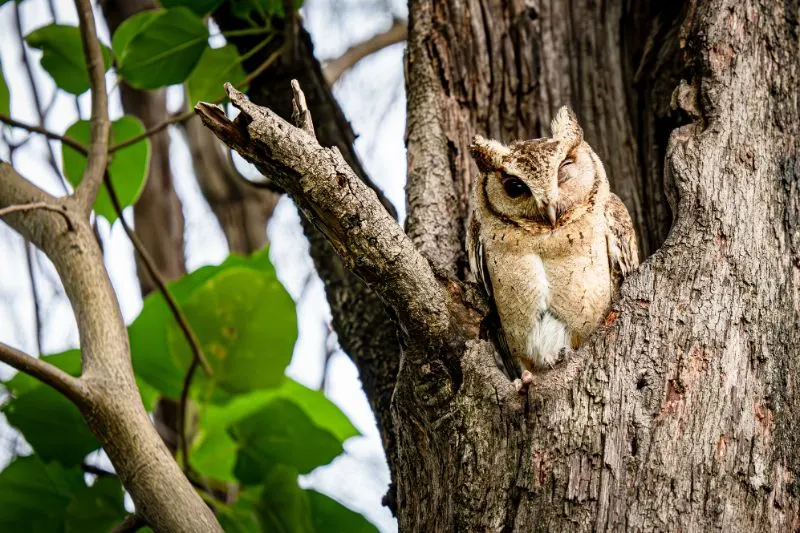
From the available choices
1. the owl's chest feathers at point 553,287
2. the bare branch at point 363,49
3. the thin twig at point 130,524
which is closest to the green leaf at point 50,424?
the thin twig at point 130,524

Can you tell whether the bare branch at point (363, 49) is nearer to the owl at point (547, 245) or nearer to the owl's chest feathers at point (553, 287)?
the owl at point (547, 245)

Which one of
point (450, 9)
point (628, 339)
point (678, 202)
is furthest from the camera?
point (450, 9)

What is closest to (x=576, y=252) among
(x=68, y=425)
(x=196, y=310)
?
(x=196, y=310)

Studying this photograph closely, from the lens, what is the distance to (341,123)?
2.92 meters

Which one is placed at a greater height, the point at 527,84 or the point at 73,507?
the point at 527,84

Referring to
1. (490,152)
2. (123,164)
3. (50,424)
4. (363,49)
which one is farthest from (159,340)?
(363,49)

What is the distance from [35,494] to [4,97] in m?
1.17

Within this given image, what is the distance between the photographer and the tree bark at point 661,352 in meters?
1.65

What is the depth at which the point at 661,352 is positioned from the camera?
1.79 m

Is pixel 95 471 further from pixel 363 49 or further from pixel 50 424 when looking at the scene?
pixel 363 49

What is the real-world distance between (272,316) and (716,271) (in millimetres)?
1248

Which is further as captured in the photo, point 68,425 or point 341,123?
point 341,123

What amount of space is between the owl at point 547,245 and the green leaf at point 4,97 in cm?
139

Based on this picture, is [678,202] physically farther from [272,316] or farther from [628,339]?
[272,316]
